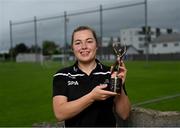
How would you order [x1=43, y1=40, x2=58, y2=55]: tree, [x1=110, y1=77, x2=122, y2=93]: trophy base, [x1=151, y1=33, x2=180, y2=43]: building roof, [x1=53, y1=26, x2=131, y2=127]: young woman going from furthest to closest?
[x1=151, y1=33, x2=180, y2=43]: building roof
[x1=43, y1=40, x2=58, y2=55]: tree
[x1=53, y1=26, x2=131, y2=127]: young woman
[x1=110, y1=77, x2=122, y2=93]: trophy base

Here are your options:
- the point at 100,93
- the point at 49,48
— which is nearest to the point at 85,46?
the point at 100,93

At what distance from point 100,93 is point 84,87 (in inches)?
10.1

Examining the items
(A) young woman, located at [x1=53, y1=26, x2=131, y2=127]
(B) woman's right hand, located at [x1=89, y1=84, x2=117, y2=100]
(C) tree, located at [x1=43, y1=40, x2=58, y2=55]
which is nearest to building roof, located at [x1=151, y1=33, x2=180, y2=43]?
(C) tree, located at [x1=43, y1=40, x2=58, y2=55]

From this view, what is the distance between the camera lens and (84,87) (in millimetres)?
2525

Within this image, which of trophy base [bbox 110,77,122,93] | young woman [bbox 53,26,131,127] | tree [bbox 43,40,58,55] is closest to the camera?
trophy base [bbox 110,77,122,93]

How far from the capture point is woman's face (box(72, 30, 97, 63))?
8.36 ft

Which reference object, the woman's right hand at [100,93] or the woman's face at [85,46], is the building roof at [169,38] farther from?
the woman's right hand at [100,93]

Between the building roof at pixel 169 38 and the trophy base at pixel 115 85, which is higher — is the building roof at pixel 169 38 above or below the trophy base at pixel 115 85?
above

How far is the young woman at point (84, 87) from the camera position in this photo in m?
2.48

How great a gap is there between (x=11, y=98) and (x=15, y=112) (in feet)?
8.92

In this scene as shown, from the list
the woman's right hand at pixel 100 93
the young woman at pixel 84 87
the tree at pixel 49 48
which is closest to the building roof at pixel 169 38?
the tree at pixel 49 48

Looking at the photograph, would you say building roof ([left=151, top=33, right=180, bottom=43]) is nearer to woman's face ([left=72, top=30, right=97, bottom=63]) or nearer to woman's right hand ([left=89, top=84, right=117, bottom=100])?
woman's face ([left=72, top=30, right=97, bottom=63])

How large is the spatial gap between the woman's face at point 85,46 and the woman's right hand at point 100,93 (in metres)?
0.30

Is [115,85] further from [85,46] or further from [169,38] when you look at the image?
[169,38]
